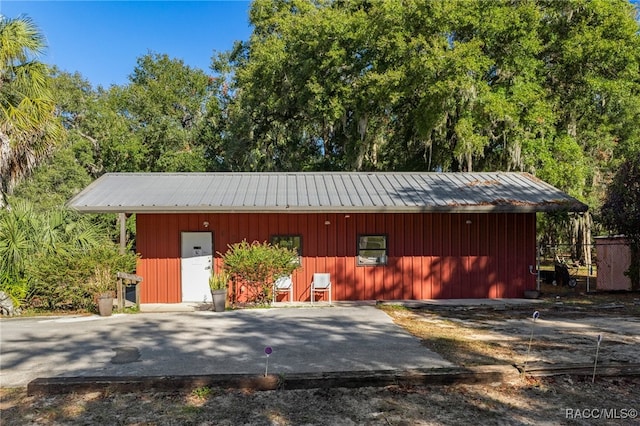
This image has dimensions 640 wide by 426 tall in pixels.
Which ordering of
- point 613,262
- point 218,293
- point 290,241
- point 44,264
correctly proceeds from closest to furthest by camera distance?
point 44,264 < point 218,293 < point 290,241 < point 613,262

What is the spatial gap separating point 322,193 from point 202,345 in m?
6.12

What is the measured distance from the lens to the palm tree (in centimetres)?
991

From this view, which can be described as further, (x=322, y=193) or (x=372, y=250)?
(x=322, y=193)

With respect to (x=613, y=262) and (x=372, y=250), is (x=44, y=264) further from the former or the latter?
(x=613, y=262)

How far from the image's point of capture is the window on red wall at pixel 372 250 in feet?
36.7

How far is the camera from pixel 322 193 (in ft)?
37.6

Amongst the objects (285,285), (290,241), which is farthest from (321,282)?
(290,241)

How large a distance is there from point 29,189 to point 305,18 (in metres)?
15.1

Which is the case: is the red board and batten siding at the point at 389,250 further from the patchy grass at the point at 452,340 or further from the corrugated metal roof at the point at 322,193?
the patchy grass at the point at 452,340

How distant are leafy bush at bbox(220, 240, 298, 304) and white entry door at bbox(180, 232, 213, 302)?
36.3 inches

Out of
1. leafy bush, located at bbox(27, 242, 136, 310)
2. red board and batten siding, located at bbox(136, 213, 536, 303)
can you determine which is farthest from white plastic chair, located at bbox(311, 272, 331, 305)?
leafy bush, located at bbox(27, 242, 136, 310)

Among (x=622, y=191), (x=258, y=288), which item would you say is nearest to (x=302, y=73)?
(x=258, y=288)

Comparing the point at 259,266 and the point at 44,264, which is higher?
the point at 44,264

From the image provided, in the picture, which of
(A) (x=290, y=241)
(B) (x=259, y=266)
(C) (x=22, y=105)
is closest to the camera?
(B) (x=259, y=266)
